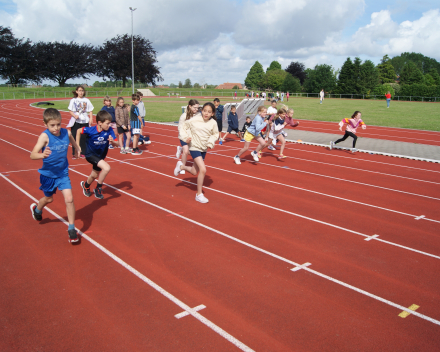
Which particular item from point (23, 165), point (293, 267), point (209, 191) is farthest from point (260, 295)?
point (23, 165)

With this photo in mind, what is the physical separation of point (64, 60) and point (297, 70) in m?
66.9

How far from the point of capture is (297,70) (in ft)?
364

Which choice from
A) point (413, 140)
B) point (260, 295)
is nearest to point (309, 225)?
point (260, 295)

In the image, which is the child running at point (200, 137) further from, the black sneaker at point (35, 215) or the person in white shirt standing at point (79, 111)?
the person in white shirt standing at point (79, 111)

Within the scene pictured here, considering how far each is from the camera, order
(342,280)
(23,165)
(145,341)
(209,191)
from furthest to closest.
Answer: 1. (23,165)
2. (209,191)
3. (342,280)
4. (145,341)

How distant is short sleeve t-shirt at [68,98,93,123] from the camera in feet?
34.1

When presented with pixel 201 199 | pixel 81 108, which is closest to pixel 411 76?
pixel 81 108

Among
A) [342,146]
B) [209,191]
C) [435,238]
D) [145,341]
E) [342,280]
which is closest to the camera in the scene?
[145,341]

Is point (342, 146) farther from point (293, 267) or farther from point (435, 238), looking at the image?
point (293, 267)

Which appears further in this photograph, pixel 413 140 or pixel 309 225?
pixel 413 140

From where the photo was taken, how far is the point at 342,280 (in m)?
4.52

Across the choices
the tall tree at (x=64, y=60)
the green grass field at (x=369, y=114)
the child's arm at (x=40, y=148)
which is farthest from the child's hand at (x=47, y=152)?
the tall tree at (x=64, y=60)

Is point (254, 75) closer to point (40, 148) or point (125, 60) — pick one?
point (125, 60)

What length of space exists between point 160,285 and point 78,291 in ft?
3.02
